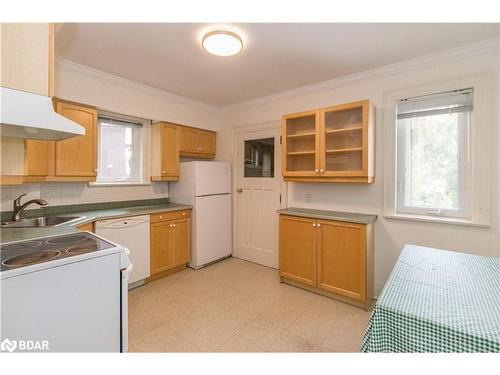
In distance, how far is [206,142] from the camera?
3934mm

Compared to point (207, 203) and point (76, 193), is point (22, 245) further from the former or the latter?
point (207, 203)

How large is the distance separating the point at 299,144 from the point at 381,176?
1008 millimetres

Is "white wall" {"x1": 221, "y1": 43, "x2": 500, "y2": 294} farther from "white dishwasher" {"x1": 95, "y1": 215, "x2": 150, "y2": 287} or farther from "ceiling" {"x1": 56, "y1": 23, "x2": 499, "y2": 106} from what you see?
"white dishwasher" {"x1": 95, "y1": 215, "x2": 150, "y2": 287}

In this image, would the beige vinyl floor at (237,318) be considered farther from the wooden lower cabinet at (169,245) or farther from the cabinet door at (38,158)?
the cabinet door at (38,158)

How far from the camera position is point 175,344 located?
1858mm

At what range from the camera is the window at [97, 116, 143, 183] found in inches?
120

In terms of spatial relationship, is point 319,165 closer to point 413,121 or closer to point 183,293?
point 413,121

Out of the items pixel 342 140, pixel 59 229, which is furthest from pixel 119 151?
pixel 342 140

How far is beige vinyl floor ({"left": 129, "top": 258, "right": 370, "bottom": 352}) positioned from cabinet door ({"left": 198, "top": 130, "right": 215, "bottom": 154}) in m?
1.96

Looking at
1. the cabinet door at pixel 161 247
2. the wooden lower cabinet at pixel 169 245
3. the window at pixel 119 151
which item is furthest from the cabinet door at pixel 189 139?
the cabinet door at pixel 161 247
